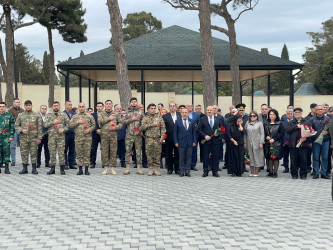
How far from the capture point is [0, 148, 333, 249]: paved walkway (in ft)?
20.1

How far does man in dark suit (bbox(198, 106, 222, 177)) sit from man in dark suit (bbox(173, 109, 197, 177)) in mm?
300

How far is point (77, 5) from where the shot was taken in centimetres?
3512

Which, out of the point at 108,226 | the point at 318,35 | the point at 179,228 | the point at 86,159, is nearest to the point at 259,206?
the point at 179,228

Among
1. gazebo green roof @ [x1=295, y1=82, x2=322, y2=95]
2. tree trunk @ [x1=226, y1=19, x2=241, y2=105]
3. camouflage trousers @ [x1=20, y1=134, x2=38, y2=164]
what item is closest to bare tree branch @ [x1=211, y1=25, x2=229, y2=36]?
tree trunk @ [x1=226, y1=19, x2=241, y2=105]

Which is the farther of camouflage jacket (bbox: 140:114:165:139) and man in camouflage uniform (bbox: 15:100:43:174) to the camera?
man in camouflage uniform (bbox: 15:100:43:174)

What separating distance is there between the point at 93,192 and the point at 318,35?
201 feet

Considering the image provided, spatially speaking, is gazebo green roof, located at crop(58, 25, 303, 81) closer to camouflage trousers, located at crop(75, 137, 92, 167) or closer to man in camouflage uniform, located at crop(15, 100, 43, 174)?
man in camouflage uniform, located at crop(15, 100, 43, 174)

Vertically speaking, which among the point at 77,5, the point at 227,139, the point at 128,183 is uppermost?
the point at 77,5

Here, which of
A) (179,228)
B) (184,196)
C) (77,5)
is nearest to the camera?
(179,228)

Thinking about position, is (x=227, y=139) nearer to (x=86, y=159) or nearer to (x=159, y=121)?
(x=159, y=121)

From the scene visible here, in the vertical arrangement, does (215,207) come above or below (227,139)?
below

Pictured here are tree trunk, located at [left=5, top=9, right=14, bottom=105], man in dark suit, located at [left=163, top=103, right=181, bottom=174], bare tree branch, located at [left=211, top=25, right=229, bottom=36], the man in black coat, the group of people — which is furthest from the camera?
tree trunk, located at [left=5, top=9, right=14, bottom=105]

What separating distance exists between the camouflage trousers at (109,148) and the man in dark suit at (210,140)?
7.35ft

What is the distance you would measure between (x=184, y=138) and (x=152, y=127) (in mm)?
870
